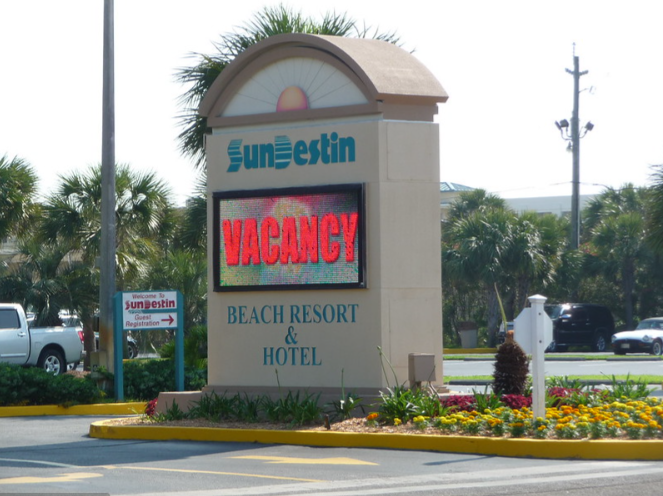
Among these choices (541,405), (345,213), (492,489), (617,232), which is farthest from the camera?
(617,232)

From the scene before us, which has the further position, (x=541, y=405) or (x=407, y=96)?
(x=407, y=96)

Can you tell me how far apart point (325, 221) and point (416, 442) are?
341cm

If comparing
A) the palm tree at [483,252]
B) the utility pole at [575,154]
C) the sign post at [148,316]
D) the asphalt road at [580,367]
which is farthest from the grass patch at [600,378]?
the utility pole at [575,154]

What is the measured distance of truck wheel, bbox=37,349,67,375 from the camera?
85.8 ft

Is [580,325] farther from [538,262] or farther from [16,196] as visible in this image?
[16,196]

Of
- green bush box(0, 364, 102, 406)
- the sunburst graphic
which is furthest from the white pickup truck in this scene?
the sunburst graphic

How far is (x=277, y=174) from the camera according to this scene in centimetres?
1488

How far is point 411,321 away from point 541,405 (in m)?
2.72

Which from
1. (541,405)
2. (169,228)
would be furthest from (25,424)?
(169,228)

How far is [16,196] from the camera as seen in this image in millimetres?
28172

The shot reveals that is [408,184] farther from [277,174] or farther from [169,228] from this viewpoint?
[169,228]

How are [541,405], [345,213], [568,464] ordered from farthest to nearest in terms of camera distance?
[345,213]
[541,405]
[568,464]

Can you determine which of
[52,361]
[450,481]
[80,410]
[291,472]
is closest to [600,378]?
[80,410]

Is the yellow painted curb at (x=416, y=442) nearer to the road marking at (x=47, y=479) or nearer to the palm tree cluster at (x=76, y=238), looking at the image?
the road marking at (x=47, y=479)
